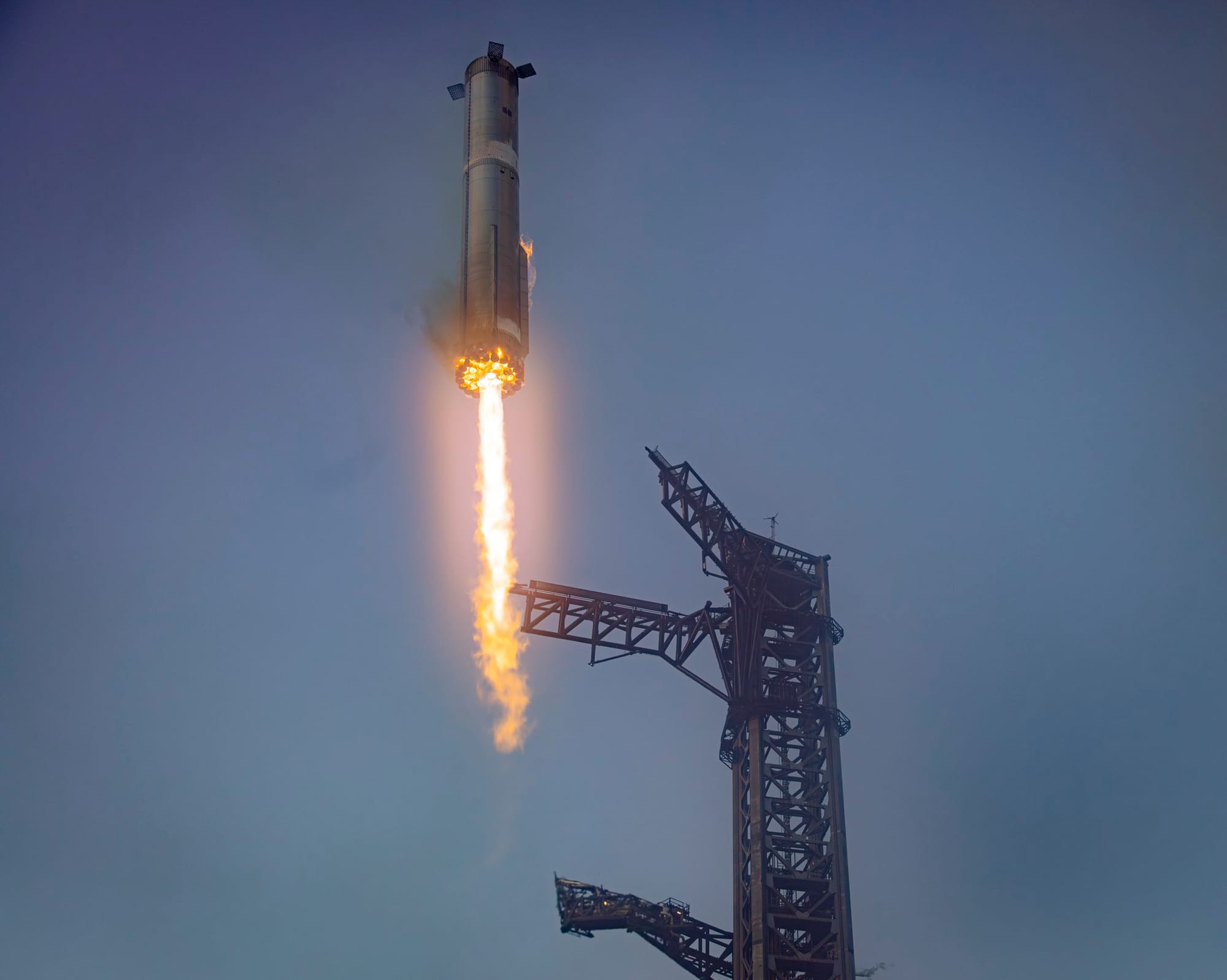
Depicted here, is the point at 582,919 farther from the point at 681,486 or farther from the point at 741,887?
the point at 681,486

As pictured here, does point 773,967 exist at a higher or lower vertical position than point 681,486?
lower

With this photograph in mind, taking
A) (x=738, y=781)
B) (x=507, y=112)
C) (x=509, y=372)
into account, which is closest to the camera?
(x=509, y=372)

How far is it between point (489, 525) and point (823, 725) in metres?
18.2

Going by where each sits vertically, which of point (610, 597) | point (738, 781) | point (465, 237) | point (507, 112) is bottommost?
point (738, 781)

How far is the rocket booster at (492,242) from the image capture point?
79125mm

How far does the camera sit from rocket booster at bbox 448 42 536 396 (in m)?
79.1

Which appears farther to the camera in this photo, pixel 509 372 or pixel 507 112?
pixel 507 112

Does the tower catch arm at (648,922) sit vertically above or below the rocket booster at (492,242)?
below

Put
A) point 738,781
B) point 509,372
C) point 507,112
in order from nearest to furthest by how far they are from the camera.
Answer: point 509,372 → point 507,112 → point 738,781

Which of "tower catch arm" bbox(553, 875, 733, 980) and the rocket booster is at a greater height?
the rocket booster

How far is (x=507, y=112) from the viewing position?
280 ft

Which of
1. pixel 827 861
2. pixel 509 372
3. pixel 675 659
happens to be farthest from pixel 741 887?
pixel 509 372

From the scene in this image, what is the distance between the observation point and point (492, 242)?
3177 inches

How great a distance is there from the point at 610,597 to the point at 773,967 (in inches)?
719
